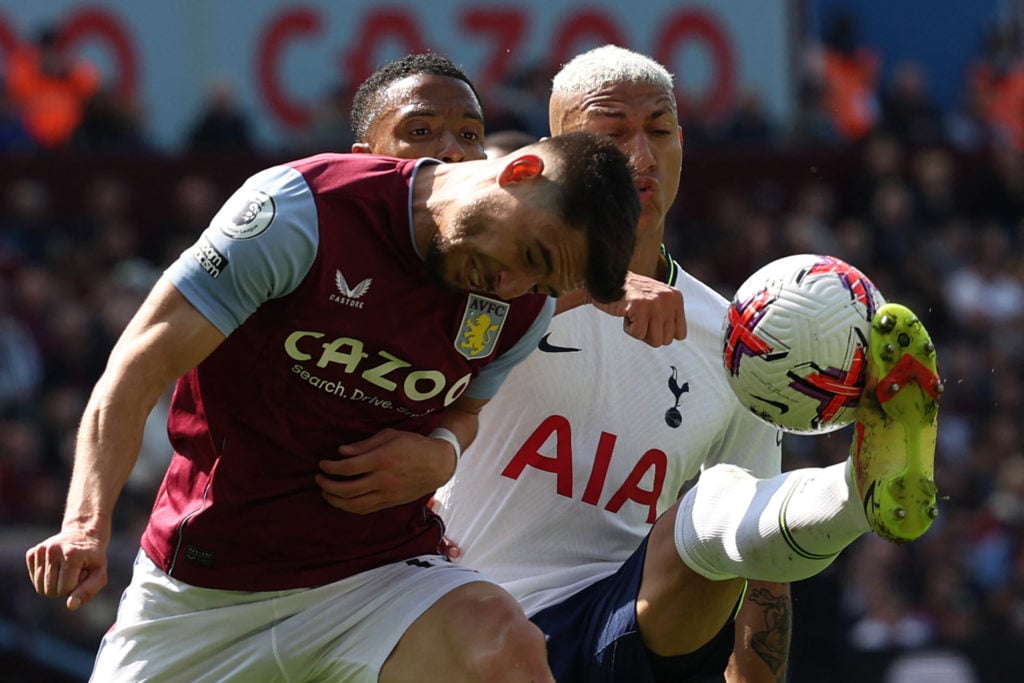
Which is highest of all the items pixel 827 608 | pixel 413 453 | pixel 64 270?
pixel 413 453

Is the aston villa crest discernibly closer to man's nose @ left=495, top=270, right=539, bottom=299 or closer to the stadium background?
man's nose @ left=495, top=270, right=539, bottom=299

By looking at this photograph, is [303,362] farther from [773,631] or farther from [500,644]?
[773,631]

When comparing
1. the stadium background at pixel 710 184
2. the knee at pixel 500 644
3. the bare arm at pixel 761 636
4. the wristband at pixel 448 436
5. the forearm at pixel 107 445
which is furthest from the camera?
the stadium background at pixel 710 184

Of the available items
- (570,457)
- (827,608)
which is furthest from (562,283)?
(827,608)

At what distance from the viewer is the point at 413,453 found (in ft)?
14.1

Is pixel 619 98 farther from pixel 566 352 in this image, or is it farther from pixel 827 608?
pixel 827 608

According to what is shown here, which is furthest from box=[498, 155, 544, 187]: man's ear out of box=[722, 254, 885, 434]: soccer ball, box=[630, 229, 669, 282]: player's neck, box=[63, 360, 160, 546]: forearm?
box=[630, 229, 669, 282]: player's neck

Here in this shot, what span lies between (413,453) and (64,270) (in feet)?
28.5

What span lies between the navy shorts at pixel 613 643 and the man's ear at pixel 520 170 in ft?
4.08

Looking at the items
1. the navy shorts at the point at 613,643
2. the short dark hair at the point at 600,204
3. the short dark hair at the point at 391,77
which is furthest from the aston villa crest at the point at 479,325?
the short dark hair at the point at 391,77

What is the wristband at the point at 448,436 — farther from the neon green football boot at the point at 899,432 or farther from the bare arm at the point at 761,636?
the bare arm at the point at 761,636

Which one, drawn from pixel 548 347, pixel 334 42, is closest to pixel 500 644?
pixel 548 347

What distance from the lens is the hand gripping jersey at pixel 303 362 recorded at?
13.2 feet

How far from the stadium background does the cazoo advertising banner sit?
26 millimetres
